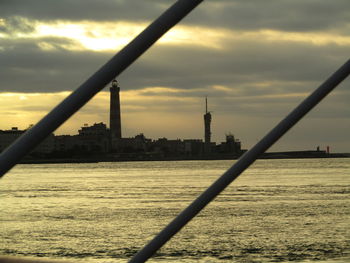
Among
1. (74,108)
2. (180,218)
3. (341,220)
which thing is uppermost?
(74,108)

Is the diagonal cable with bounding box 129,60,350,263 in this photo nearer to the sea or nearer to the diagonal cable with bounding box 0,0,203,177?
the diagonal cable with bounding box 0,0,203,177

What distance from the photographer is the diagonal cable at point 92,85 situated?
1.09 m

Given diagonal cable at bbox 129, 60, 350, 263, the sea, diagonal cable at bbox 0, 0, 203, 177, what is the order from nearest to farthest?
diagonal cable at bbox 0, 0, 203, 177 → diagonal cable at bbox 129, 60, 350, 263 → the sea

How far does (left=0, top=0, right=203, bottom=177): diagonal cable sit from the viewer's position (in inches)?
42.9

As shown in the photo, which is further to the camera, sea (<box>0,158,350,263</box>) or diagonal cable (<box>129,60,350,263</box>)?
sea (<box>0,158,350,263</box>)

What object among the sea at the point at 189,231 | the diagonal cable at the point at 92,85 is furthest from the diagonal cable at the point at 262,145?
the sea at the point at 189,231

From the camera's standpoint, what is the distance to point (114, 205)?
5200cm

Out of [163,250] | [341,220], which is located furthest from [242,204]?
[163,250]

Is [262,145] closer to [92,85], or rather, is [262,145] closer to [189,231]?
[92,85]

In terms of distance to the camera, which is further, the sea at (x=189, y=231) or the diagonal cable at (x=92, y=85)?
the sea at (x=189, y=231)

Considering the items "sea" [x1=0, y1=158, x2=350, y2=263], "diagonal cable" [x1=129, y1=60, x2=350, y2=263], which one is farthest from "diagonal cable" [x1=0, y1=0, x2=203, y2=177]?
"sea" [x1=0, y1=158, x2=350, y2=263]

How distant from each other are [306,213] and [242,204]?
28.6 ft

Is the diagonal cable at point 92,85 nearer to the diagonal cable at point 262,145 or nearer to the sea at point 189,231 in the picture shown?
the diagonal cable at point 262,145

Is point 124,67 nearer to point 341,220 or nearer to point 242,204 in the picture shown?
point 341,220
